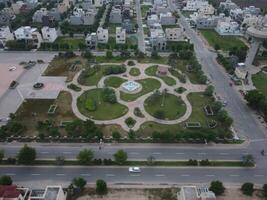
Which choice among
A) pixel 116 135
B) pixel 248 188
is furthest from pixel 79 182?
pixel 248 188

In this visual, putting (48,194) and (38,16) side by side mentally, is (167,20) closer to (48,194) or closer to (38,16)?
(38,16)

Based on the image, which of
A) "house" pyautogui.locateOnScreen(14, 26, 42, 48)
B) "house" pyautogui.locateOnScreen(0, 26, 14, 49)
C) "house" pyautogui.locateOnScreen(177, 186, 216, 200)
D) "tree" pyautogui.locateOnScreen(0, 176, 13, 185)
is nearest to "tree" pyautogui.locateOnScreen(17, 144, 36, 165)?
"tree" pyautogui.locateOnScreen(0, 176, 13, 185)

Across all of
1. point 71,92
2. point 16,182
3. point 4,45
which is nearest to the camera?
point 16,182

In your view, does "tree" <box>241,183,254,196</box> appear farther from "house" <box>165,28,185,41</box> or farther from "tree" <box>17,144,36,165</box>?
"house" <box>165,28,185,41</box>

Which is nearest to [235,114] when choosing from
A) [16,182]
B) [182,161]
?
[182,161]

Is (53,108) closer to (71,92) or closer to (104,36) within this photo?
(71,92)

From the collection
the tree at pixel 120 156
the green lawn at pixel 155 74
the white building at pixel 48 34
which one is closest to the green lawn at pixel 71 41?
the white building at pixel 48 34
